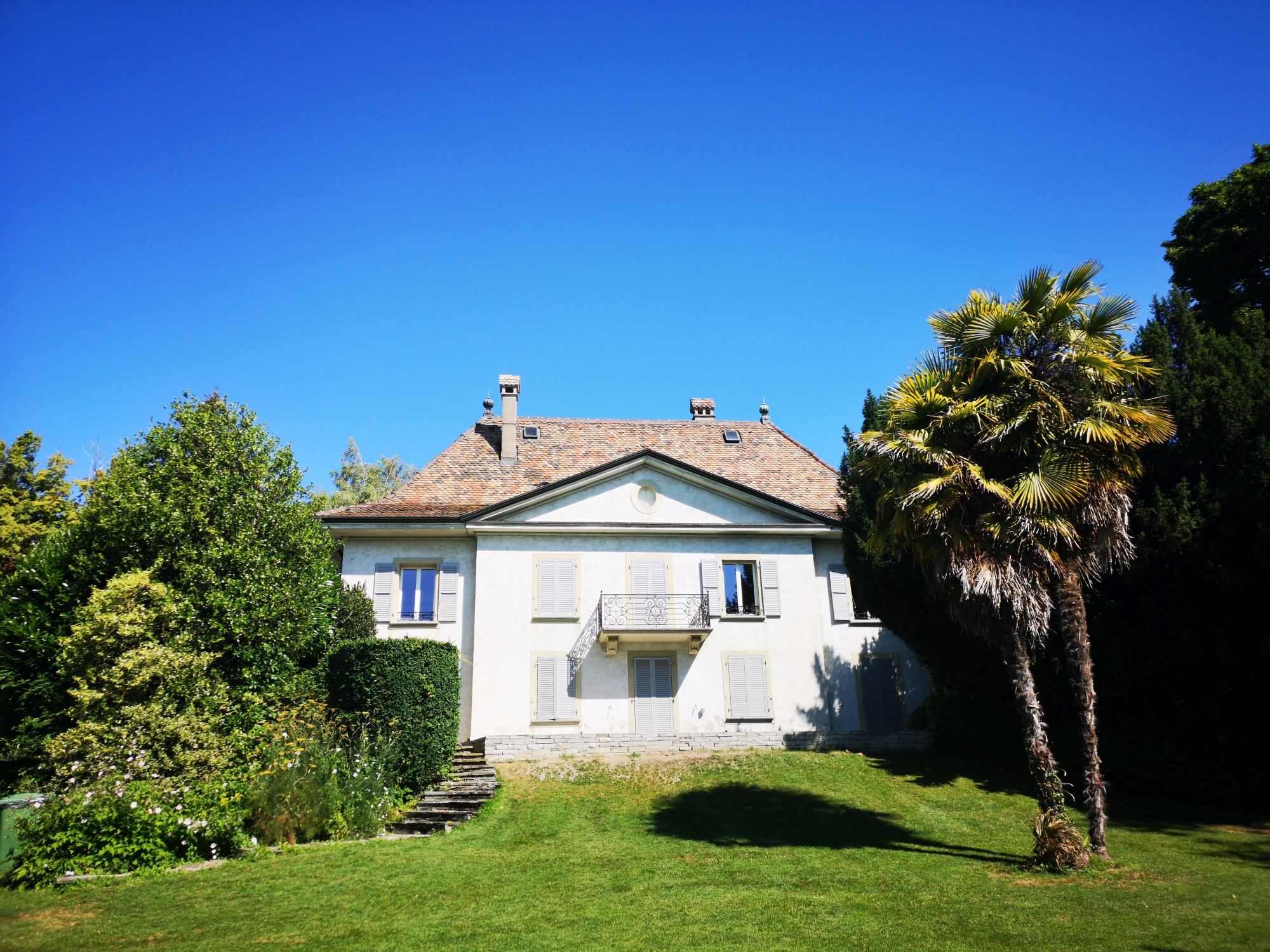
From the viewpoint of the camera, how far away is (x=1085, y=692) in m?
11.8

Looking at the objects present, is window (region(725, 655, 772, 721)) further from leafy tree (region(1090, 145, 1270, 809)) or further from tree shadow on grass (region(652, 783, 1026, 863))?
leafy tree (region(1090, 145, 1270, 809))

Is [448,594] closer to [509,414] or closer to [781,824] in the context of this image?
[509,414]

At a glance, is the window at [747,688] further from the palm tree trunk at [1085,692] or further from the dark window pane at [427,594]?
the palm tree trunk at [1085,692]

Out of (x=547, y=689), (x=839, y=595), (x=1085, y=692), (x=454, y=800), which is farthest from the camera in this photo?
(x=839, y=595)

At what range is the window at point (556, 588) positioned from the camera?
68.4ft

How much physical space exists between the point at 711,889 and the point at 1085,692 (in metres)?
6.12

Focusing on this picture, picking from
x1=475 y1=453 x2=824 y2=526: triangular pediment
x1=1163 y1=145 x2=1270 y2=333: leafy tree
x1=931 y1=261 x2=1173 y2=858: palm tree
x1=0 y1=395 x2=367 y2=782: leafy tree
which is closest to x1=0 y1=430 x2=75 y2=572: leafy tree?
x1=0 y1=395 x2=367 y2=782: leafy tree

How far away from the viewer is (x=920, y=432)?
13.0 m

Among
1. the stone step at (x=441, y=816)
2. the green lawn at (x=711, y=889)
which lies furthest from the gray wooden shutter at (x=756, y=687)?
the stone step at (x=441, y=816)

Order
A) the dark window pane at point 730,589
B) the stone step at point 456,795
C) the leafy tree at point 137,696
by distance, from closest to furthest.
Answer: the leafy tree at point 137,696 < the stone step at point 456,795 < the dark window pane at point 730,589

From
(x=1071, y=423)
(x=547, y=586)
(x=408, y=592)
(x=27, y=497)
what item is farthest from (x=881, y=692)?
(x=27, y=497)

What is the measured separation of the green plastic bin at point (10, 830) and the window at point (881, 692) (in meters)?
18.0

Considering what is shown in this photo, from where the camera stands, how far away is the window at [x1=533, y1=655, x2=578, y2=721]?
794 inches

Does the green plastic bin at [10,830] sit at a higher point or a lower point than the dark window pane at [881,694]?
lower
